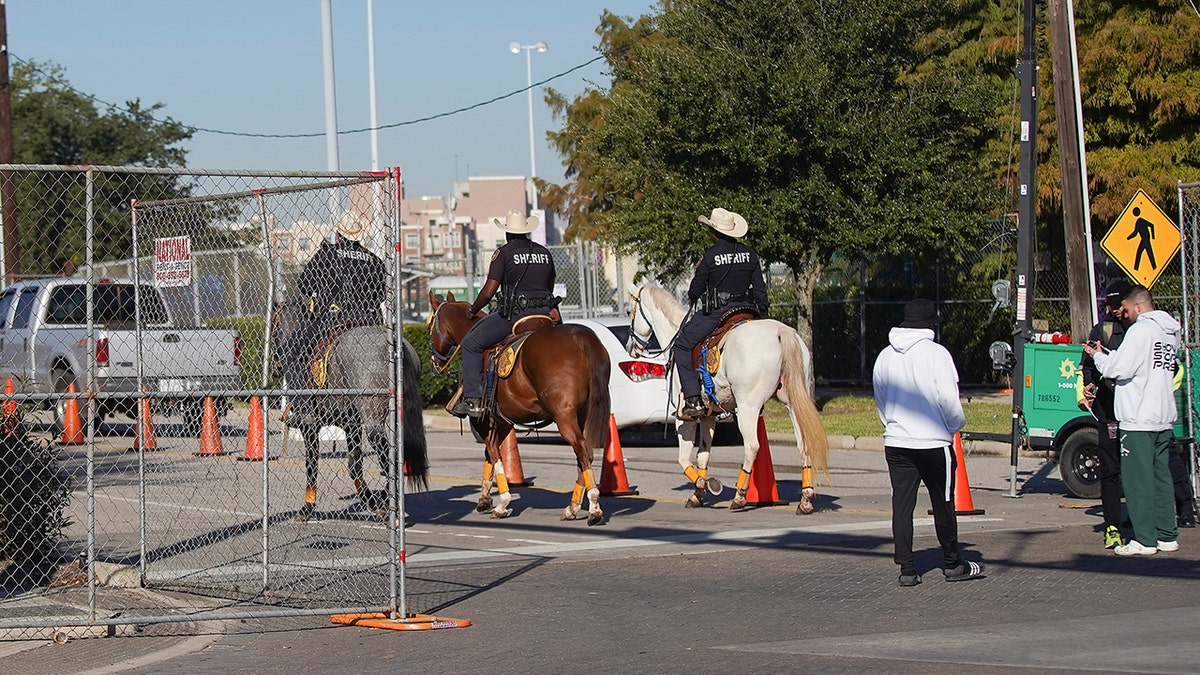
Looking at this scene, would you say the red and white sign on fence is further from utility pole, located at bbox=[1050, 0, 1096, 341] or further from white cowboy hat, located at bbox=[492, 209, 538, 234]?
utility pole, located at bbox=[1050, 0, 1096, 341]

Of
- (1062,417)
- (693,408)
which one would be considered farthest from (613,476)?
(1062,417)

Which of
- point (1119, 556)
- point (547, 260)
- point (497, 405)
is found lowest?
point (1119, 556)

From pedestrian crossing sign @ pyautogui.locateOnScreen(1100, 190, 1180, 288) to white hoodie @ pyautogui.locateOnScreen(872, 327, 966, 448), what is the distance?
7.81 metres

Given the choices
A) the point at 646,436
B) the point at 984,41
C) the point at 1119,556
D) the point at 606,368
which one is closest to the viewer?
the point at 1119,556

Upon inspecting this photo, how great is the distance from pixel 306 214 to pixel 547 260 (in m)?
4.24

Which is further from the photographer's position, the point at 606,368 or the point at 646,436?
the point at 646,436

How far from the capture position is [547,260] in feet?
43.8

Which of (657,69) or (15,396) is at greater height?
(657,69)

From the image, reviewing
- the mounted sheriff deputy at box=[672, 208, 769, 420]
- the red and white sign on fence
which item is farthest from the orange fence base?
Answer: the mounted sheriff deputy at box=[672, 208, 769, 420]

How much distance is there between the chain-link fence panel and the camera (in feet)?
29.0

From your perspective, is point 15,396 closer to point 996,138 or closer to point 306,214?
point 306,214

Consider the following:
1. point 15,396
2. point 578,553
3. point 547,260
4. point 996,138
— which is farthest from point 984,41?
point 15,396

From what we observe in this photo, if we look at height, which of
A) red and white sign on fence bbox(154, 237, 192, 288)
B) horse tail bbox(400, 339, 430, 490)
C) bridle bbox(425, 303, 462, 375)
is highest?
red and white sign on fence bbox(154, 237, 192, 288)

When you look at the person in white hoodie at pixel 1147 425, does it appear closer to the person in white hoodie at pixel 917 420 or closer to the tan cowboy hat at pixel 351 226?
the person in white hoodie at pixel 917 420
